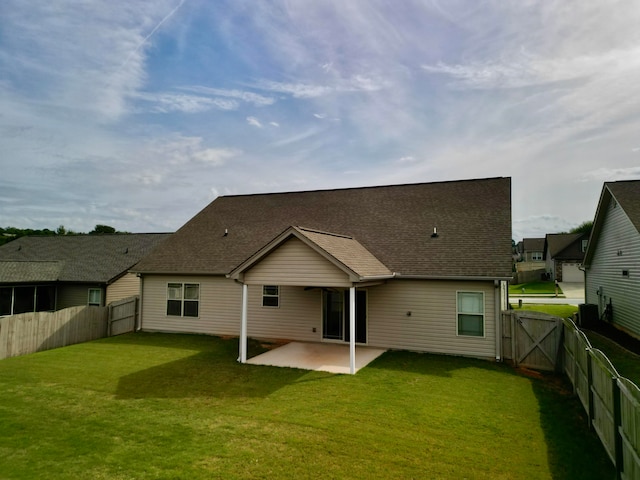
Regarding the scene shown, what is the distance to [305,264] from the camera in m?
11.7

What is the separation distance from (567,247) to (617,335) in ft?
119

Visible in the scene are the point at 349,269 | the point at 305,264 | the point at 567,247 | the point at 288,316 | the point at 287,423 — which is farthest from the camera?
the point at 567,247

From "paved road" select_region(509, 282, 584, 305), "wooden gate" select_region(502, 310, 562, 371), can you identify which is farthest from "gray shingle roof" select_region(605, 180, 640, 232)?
"paved road" select_region(509, 282, 584, 305)

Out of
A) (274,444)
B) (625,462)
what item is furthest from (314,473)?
(625,462)

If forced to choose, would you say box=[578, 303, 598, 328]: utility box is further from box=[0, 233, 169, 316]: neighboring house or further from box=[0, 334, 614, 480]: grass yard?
box=[0, 233, 169, 316]: neighboring house

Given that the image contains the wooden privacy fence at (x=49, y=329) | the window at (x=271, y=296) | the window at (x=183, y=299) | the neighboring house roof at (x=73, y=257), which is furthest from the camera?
the neighboring house roof at (x=73, y=257)

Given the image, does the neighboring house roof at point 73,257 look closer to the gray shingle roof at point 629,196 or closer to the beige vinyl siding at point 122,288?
the beige vinyl siding at point 122,288

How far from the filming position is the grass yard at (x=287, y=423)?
5.66 m

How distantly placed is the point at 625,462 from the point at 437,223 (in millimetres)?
11530

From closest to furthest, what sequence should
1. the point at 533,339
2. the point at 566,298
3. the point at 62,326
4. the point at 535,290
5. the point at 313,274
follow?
the point at 313,274, the point at 533,339, the point at 62,326, the point at 566,298, the point at 535,290

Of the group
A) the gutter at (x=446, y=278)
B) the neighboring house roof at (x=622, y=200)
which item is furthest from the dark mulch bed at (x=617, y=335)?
the gutter at (x=446, y=278)

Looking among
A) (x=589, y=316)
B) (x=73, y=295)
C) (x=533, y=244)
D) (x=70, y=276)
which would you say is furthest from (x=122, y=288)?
(x=533, y=244)

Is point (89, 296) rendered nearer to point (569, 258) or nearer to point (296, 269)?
point (296, 269)

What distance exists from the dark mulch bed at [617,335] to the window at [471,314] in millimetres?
5433
